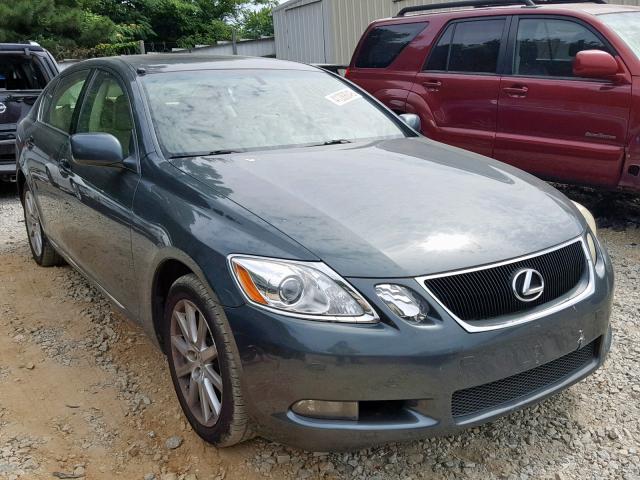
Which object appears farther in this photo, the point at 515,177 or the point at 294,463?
the point at 515,177

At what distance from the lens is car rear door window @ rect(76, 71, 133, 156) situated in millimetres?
3246

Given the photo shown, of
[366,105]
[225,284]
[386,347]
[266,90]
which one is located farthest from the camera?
[366,105]

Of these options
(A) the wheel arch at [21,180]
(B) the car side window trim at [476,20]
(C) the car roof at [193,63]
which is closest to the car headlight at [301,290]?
(C) the car roof at [193,63]

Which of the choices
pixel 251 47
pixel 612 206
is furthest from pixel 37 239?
pixel 251 47

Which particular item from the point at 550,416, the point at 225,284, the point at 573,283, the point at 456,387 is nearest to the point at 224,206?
the point at 225,284

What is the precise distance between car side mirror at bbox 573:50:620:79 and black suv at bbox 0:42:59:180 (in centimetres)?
544

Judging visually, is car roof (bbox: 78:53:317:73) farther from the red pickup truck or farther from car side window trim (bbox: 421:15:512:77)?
car side window trim (bbox: 421:15:512:77)

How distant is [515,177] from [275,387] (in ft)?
5.31

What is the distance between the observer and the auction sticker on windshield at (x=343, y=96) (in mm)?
3773

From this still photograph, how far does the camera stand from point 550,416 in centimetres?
278

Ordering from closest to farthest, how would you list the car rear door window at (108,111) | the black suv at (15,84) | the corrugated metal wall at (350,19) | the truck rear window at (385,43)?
the car rear door window at (108,111) → the truck rear window at (385,43) → the black suv at (15,84) → the corrugated metal wall at (350,19)

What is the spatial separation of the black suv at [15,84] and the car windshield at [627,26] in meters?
5.61

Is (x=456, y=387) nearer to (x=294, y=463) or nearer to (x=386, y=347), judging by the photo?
(x=386, y=347)

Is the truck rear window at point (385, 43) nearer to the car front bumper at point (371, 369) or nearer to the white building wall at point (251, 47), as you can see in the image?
the car front bumper at point (371, 369)
